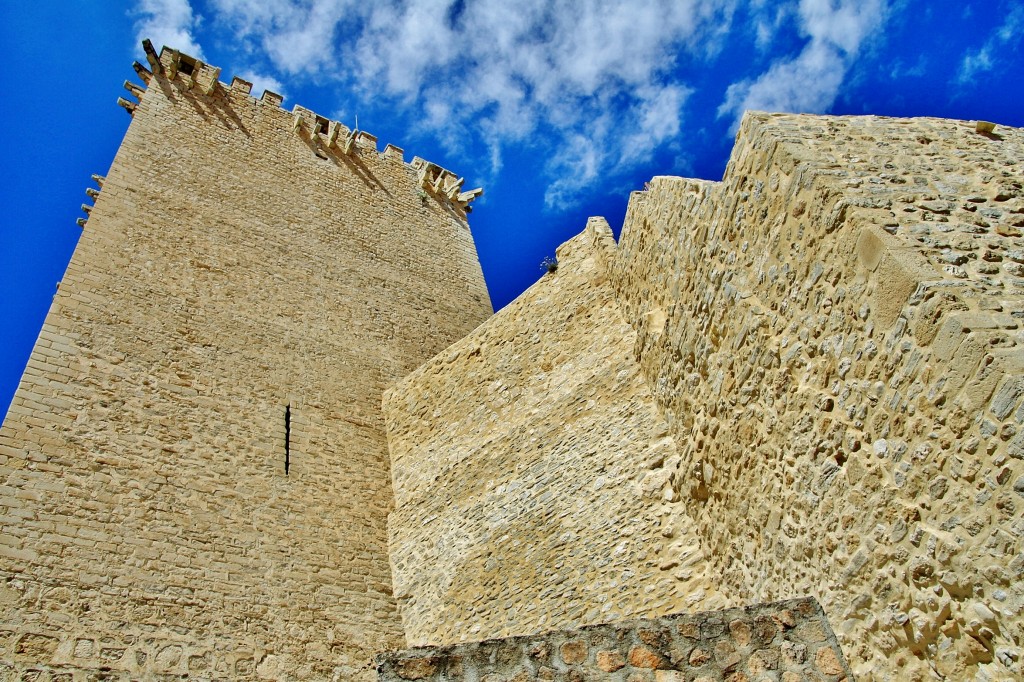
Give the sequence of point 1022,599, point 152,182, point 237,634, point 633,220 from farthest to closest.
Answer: point 152,182 → point 633,220 → point 237,634 → point 1022,599

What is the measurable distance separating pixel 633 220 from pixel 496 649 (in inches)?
199

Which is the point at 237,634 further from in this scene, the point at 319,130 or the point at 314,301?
the point at 319,130

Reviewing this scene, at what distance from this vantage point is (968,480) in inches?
122

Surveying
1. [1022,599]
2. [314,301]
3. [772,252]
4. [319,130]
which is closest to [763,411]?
[772,252]

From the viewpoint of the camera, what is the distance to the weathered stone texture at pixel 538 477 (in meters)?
5.96

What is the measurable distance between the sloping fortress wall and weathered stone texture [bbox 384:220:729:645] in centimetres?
3

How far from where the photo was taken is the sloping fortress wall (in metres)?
3.18

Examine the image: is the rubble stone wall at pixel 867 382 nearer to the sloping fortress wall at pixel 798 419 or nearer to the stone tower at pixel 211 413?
the sloping fortress wall at pixel 798 419

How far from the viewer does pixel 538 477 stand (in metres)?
7.18

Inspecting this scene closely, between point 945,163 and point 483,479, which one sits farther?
point 483,479

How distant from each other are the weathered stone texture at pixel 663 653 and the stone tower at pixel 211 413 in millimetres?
4128

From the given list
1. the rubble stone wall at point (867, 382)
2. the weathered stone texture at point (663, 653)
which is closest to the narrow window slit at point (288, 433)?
the rubble stone wall at point (867, 382)

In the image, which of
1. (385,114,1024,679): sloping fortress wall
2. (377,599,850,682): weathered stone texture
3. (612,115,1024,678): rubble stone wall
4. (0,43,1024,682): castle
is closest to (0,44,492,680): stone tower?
(0,43,1024,682): castle

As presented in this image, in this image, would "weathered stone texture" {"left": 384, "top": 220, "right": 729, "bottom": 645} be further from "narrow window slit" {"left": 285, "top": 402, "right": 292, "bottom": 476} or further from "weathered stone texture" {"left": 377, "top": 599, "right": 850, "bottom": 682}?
"weathered stone texture" {"left": 377, "top": 599, "right": 850, "bottom": 682}
